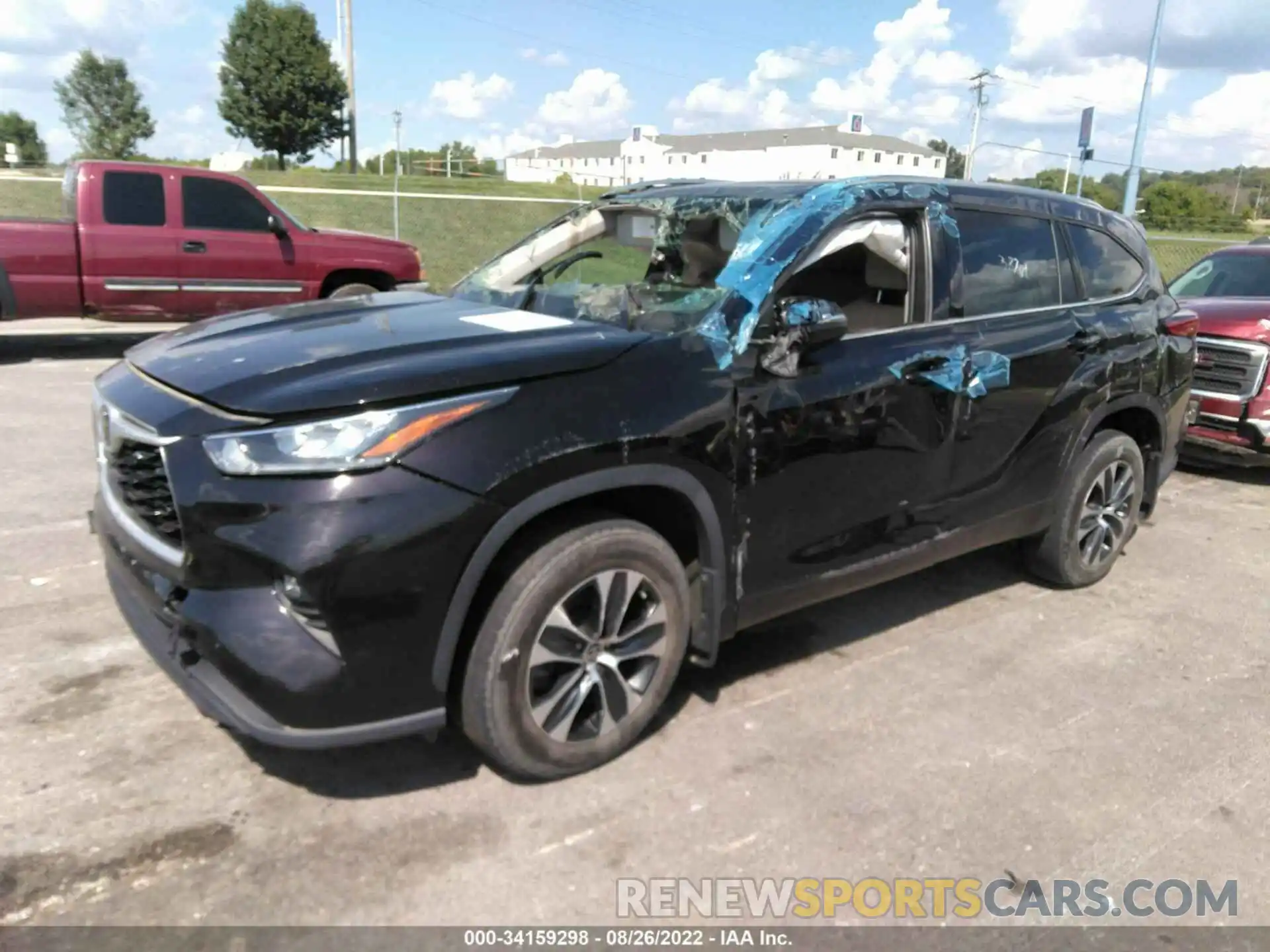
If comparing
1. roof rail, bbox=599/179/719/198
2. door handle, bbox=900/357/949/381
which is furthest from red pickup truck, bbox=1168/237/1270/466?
roof rail, bbox=599/179/719/198

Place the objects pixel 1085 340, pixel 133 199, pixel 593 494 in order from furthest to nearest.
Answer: pixel 133 199 < pixel 1085 340 < pixel 593 494

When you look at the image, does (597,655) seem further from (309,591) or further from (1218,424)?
(1218,424)

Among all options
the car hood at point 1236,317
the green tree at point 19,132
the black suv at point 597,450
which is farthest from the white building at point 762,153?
the black suv at point 597,450

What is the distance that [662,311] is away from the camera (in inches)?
130

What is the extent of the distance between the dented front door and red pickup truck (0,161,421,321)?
669 cm

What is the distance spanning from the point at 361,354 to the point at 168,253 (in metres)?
8.02

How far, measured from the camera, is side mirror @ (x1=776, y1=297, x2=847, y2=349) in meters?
3.21

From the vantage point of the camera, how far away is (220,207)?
993 centimetres

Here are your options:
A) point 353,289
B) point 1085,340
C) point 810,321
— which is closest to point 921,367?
point 810,321

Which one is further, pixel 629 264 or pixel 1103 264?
pixel 1103 264

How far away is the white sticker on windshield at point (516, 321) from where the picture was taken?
3.20 m

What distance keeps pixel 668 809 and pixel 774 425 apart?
127 cm

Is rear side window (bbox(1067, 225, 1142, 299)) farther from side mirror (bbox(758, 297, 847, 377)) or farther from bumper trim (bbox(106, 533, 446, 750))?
bumper trim (bbox(106, 533, 446, 750))

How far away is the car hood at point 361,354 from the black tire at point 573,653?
55 cm
